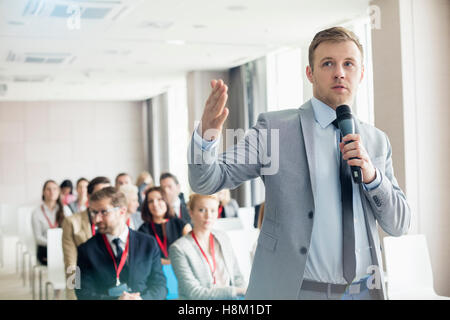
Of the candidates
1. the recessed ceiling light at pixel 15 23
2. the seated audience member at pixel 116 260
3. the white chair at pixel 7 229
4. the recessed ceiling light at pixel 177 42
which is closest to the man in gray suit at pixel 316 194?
the seated audience member at pixel 116 260

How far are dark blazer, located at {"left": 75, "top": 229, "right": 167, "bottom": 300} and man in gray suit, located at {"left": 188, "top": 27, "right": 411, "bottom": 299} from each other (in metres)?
2.17

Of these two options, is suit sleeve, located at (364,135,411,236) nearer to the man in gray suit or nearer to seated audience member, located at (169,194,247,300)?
the man in gray suit

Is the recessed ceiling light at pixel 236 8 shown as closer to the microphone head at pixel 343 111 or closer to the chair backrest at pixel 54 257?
the chair backrest at pixel 54 257

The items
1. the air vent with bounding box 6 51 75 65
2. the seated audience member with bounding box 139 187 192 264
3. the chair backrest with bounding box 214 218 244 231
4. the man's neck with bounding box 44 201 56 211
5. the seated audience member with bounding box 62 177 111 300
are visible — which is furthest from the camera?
the air vent with bounding box 6 51 75 65

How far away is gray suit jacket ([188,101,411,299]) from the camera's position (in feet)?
4.14

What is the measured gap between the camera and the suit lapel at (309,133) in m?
1.28

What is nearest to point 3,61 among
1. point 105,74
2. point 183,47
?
point 105,74

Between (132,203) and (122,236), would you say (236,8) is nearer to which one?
(132,203)

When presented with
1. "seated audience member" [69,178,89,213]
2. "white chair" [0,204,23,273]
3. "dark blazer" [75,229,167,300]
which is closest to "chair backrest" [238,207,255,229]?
"seated audience member" [69,178,89,213]

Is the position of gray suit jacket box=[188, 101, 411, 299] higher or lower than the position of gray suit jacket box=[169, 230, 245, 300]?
higher

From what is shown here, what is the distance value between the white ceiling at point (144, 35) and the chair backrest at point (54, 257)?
249cm
